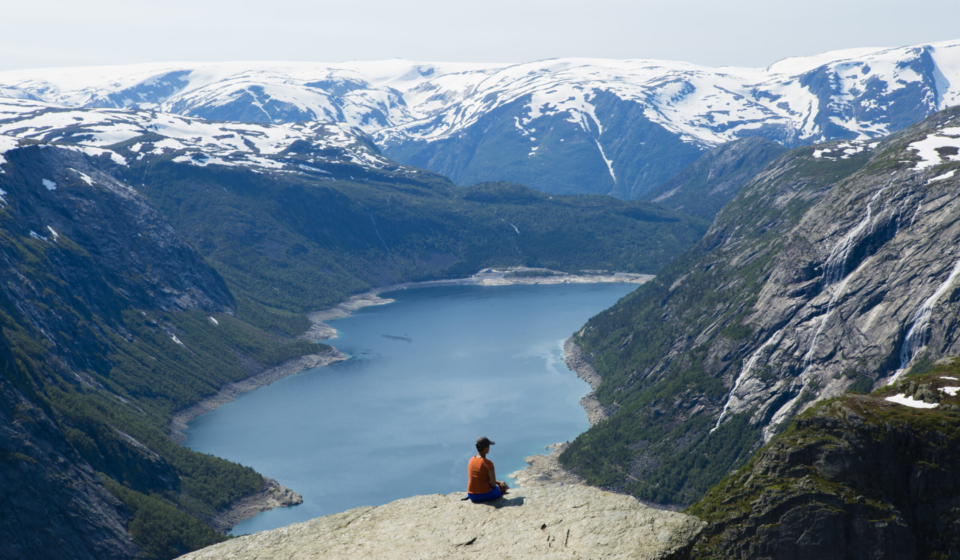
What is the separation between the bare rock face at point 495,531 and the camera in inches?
1083

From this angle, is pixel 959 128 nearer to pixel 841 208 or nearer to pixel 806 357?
pixel 841 208

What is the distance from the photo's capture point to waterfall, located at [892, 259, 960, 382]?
293 ft

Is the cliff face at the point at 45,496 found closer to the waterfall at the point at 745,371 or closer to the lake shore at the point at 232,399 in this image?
the lake shore at the point at 232,399

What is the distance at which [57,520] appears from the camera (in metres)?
81.9

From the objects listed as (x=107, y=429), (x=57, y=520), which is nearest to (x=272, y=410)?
(x=107, y=429)

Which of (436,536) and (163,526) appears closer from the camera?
(436,536)

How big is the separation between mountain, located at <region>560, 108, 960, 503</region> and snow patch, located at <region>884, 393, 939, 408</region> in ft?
157

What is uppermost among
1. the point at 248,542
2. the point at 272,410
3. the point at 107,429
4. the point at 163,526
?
the point at 248,542

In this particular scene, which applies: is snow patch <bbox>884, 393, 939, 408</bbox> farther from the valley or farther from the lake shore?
the lake shore

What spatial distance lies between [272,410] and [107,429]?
55028 mm

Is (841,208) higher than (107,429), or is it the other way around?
(841,208)

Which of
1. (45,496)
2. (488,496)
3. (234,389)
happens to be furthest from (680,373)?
(488,496)

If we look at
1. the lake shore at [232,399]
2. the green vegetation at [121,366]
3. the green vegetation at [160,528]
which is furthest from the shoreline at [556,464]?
the green vegetation at [160,528]

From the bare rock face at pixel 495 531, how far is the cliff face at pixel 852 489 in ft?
11.6
